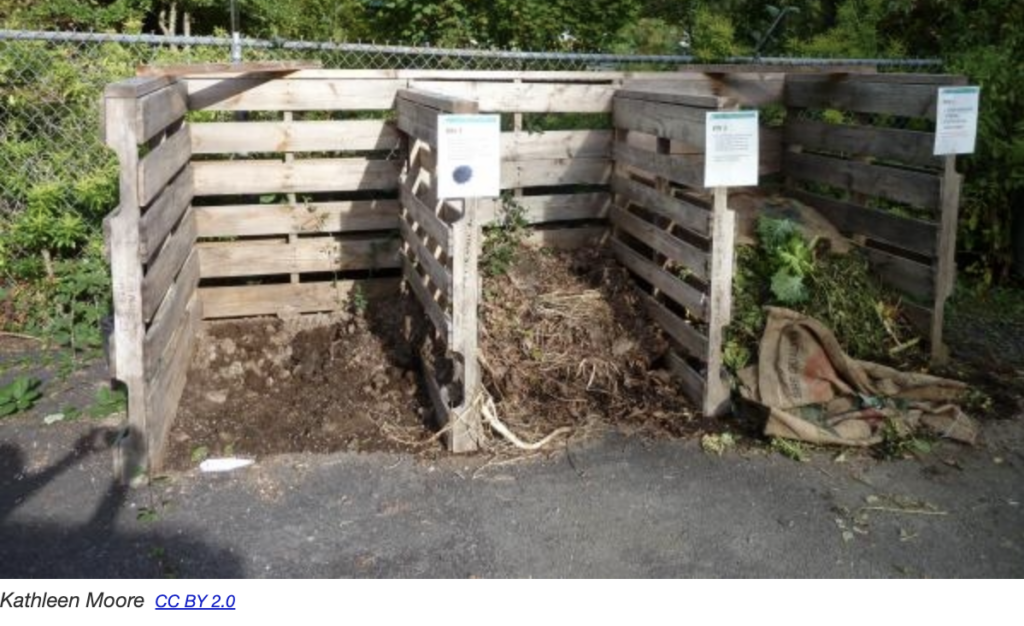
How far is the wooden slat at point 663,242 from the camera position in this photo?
5160 mm

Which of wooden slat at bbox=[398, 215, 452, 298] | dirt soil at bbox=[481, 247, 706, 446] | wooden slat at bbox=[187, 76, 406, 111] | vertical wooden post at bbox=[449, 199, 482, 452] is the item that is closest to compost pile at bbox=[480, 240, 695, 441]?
dirt soil at bbox=[481, 247, 706, 446]

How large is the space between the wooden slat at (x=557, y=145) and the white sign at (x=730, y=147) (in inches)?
62.3

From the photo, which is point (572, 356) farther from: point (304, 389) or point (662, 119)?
point (304, 389)

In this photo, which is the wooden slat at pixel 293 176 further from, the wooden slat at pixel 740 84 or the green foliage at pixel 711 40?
the green foliage at pixel 711 40

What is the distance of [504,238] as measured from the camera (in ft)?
19.9

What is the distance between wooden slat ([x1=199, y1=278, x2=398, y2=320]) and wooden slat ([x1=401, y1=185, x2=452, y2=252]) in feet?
2.18

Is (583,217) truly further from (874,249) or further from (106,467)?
(106,467)

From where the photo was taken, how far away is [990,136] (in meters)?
7.32

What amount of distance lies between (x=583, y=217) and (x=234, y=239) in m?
2.22

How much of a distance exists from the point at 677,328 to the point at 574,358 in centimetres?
59

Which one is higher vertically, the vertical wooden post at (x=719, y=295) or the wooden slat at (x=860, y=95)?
the wooden slat at (x=860, y=95)

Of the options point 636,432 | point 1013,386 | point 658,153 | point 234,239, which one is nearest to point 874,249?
point 1013,386

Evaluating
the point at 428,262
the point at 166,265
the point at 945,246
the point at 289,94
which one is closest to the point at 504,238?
the point at 428,262

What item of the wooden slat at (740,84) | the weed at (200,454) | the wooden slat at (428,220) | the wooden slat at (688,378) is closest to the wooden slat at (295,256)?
the wooden slat at (428,220)
